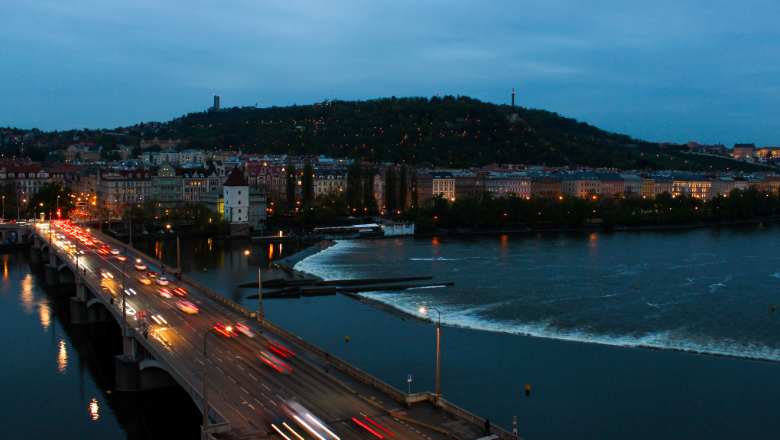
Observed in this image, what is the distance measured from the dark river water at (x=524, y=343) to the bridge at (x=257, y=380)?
1.38 m

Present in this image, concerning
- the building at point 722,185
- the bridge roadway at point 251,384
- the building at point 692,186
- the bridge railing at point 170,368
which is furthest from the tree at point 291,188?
the building at point 722,185

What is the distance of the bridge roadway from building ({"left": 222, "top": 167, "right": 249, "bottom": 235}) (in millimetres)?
27563

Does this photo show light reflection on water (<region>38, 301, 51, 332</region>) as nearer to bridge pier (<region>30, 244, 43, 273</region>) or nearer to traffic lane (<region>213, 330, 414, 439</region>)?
bridge pier (<region>30, 244, 43, 273</region>)

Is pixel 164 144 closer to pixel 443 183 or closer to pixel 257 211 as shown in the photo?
pixel 443 183

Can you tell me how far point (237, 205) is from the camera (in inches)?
A: 1810

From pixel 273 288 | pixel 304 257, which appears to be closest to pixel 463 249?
pixel 304 257

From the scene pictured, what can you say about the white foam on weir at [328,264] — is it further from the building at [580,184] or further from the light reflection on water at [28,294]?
the building at [580,184]

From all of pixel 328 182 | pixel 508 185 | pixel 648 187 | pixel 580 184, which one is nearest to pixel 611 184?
pixel 580 184

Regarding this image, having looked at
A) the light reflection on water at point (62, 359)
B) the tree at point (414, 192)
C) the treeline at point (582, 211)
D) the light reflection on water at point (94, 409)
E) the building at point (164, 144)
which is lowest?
the light reflection on water at point (94, 409)

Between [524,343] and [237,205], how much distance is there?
30858mm

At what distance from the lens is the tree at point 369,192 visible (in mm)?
55562

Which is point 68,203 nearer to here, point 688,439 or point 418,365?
point 418,365

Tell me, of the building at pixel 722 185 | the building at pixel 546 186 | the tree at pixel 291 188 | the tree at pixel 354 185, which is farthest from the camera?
Answer: the building at pixel 722 185

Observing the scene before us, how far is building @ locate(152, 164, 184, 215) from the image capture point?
52969 millimetres
